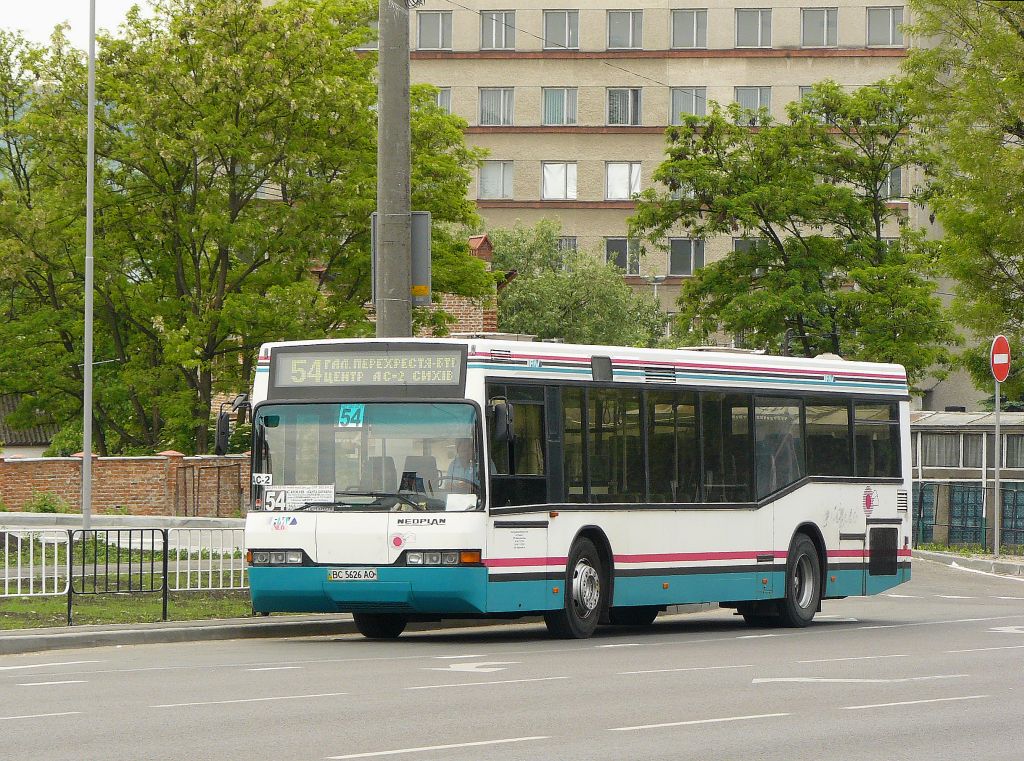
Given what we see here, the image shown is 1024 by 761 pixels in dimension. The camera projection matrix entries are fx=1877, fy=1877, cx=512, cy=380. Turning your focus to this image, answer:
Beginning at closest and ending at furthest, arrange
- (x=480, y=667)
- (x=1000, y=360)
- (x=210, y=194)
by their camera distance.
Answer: (x=480, y=667)
(x=1000, y=360)
(x=210, y=194)

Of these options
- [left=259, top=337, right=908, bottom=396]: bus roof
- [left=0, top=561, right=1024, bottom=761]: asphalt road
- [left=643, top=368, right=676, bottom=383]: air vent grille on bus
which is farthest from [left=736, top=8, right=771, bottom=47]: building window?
[left=0, top=561, right=1024, bottom=761]: asphalt road

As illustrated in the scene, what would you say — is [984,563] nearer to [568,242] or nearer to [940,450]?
[940,450]

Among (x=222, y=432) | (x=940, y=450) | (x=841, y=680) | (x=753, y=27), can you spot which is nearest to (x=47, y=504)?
(x=940, y=450)

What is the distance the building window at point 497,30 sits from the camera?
2933 inches

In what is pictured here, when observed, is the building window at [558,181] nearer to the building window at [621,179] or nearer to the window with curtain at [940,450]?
the building window at [621,179]

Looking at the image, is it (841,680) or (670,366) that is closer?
(841,680)

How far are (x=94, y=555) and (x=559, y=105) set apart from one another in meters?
56.7

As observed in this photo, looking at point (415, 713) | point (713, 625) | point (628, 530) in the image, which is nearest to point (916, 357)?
point (713, 625)

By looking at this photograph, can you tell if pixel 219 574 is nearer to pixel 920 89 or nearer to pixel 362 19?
pixel 920 89

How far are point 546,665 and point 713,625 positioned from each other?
730cm

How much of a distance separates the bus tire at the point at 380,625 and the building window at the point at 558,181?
185 feet

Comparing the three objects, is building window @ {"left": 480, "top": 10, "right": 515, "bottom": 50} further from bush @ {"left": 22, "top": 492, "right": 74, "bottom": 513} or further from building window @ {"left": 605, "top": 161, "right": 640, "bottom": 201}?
bush @ {"left": 22, "top": 492, "right": 74, "bottom": 513}

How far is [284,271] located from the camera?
42.3 meters

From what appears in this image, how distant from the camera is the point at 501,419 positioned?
56.7 feet
